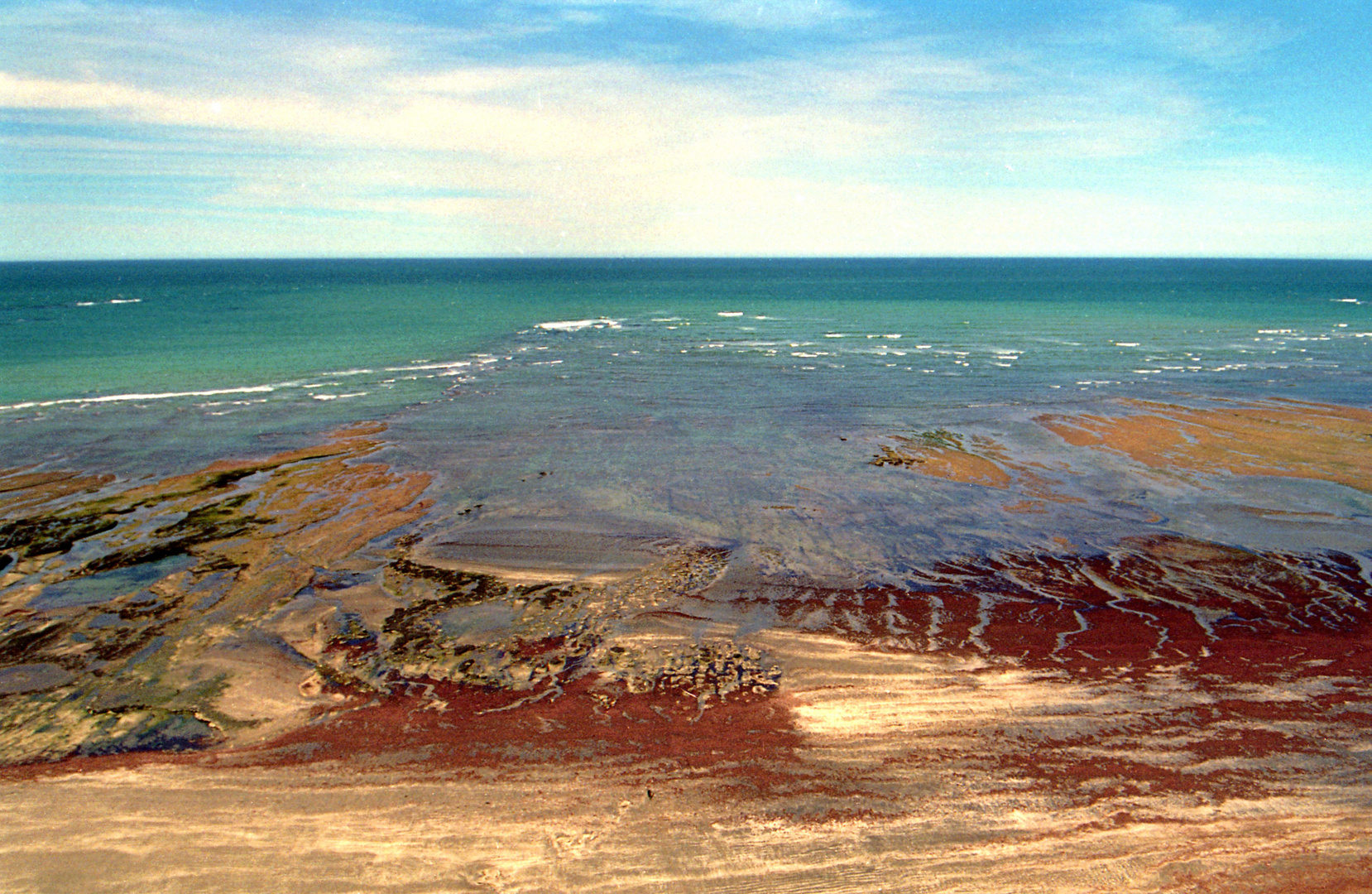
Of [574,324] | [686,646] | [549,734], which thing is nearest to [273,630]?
[549,734]

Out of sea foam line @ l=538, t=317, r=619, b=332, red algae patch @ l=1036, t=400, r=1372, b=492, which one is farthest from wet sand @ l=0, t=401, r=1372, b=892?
sea foam line @ l=538, t=317, r=619, b=332

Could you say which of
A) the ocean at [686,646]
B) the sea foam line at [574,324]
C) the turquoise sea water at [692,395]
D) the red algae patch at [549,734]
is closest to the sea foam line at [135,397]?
the turquoise sea water at [692,395]

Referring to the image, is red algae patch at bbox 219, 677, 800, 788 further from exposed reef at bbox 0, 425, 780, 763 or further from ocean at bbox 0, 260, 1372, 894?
exposed reef at bbox 0, 425, 780, 763

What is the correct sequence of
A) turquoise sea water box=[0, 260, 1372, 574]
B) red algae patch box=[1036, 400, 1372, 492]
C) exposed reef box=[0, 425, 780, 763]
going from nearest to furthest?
exposed reef box=[0, 425, 780, 763] < turquoise sea water box=[0, 260, 1372, 574] < red algae patch box=[1036, 400, 1372, 492]

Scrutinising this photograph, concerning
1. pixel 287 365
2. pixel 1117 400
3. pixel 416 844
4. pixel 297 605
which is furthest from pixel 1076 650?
pixel 287 365

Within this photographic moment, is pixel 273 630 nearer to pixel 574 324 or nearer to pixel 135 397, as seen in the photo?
pixel 135 397

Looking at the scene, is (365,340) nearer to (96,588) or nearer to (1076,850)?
(96,588)

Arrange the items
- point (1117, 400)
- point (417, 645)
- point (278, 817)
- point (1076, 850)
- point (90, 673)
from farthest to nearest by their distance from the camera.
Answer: point (1117, 400)
point (417, 645)
point (90, 673)
point (278, 817)
point (1076, 850)
